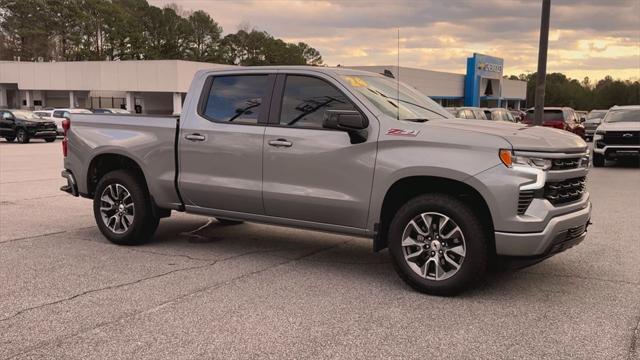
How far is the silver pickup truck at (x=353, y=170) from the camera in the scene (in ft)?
15.6

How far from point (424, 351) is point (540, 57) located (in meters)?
11.4

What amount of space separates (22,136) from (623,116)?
25.8 m

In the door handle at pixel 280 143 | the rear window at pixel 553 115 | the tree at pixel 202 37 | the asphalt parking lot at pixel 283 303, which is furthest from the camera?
the tree at pixel 202 37

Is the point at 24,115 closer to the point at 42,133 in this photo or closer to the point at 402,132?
the point at 42,133

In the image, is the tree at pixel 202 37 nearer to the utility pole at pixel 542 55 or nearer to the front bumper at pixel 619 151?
the front bumper at pixel 619 151

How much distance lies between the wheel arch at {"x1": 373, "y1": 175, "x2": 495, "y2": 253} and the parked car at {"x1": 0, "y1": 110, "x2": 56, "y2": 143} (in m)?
27.2

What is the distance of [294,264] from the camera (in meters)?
6.11

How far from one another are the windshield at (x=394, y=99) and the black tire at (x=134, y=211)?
2.75 meters

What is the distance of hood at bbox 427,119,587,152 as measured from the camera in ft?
15.6

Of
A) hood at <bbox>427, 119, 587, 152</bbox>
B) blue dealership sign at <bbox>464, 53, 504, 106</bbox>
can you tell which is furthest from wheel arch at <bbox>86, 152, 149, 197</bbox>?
blue dealership sign at <bbox>464, 53, 504, 106</bbox>

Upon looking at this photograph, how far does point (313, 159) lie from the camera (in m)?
5.54

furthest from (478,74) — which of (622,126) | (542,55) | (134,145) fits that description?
(134,145)

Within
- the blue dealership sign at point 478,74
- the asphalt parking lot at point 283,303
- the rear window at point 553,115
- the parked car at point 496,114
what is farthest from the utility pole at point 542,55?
the blue dealership sign at point 478,74

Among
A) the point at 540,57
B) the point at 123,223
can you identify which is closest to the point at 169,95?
the point at 540,57
